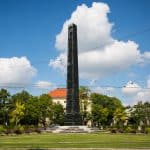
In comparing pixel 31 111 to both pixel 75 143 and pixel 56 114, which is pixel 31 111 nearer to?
pixel 56 114

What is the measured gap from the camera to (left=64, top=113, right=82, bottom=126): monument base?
56.7 meters

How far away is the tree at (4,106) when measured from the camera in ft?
312

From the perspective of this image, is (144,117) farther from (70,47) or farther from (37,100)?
(70,47)

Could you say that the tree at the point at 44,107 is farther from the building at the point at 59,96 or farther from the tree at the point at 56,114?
the building at the point at 59,96

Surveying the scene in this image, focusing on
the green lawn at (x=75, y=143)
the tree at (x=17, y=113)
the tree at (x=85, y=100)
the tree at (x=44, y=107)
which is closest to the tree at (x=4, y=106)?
the tree at (x=17, y=113)

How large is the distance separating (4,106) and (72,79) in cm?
4456

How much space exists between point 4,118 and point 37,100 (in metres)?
9.27

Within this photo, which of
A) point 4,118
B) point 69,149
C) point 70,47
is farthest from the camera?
point 4,118

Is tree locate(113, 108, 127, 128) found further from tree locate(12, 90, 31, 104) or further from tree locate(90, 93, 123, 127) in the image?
tree locate(12, 90, 31, 104)

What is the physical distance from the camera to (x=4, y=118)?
95.9 meters

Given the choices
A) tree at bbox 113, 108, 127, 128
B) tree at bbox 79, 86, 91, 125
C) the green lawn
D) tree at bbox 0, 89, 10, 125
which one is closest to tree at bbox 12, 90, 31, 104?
tree at bbox 0, 89, 10, 125

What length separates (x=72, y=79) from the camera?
5609 cm

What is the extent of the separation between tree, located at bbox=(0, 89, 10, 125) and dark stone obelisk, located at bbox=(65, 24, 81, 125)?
136 feet

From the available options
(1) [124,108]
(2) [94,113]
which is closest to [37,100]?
(2) [94,113]
